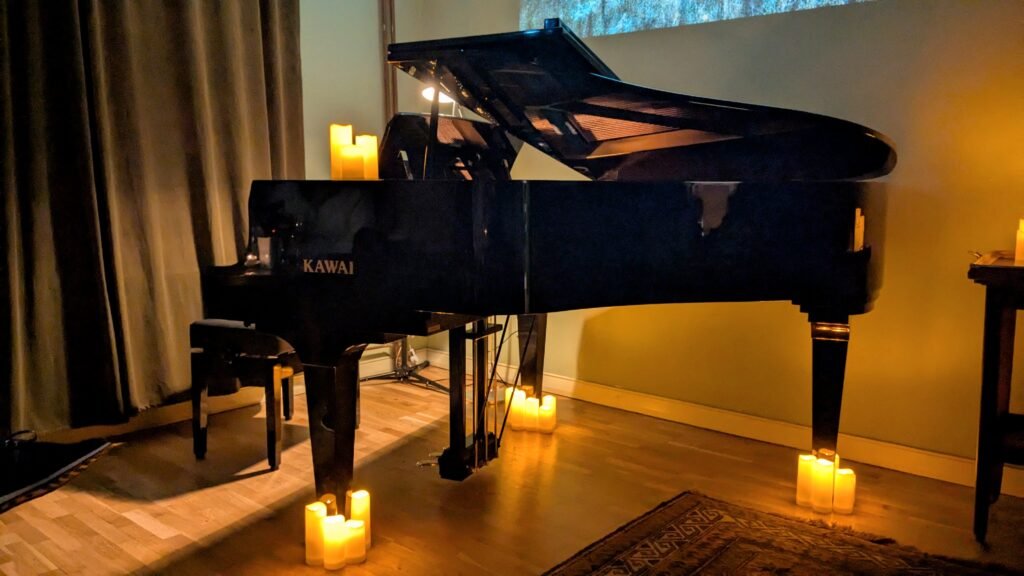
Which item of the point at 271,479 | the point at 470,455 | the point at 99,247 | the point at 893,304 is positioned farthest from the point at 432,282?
the point at 893,304

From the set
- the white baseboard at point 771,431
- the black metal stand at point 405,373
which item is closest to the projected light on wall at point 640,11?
the white baseboard at point 771,431

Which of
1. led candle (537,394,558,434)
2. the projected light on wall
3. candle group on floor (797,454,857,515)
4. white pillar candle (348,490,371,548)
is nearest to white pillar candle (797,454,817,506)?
candle group on floor (797,454,857,515)

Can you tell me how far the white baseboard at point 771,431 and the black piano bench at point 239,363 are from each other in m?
1.43

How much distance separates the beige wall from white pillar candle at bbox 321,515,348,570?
1777 millimetres

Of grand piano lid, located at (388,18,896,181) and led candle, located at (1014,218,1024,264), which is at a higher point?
grand piano lid, located at (388,18,896,181)

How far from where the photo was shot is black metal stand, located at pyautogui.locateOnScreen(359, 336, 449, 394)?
152 inches

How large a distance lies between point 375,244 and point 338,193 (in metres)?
0.16

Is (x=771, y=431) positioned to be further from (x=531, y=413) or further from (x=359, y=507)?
(x=359, y=507)

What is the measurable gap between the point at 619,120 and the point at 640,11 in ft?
3.95

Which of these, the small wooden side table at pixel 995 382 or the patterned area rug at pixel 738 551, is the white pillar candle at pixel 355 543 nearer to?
the patterned area rug at pixel 738 551

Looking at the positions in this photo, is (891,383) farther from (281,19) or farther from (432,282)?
(281,19)

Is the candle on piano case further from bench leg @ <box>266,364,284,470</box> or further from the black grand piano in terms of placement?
bench leg @ <box>266,364,284,470</box>

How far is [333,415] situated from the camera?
1.87m

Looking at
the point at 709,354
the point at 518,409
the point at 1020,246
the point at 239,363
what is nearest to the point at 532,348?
the point at 518,409
